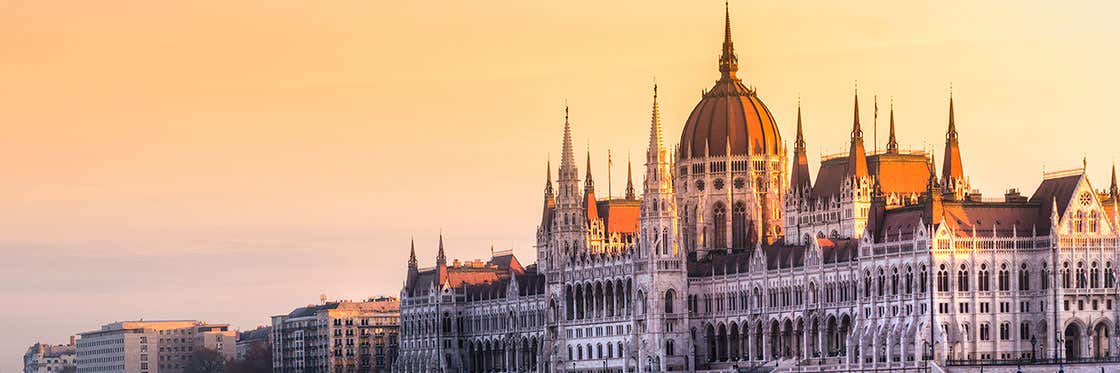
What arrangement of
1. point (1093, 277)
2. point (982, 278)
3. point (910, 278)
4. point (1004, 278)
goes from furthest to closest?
point (1093, 277), point (910, 278), point (1004, 278), point (982, 278)

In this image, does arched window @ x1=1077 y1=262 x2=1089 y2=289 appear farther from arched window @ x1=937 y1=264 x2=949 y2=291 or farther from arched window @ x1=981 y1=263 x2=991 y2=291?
→ arched window @ x1=937 y1=264 x2=949 y2=291

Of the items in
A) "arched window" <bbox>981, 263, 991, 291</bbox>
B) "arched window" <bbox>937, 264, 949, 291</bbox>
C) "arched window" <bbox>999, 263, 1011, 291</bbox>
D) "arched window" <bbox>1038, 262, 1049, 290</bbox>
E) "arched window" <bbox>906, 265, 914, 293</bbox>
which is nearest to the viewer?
"arched window" <bbox>937, 264, 949, 291</bbox>

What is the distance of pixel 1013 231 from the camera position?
653 feet

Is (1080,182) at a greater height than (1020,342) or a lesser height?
greater

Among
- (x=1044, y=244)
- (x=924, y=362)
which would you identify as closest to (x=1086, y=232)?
(x=1044, y=244)

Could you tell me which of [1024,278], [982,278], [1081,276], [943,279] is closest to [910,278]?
[943,279]

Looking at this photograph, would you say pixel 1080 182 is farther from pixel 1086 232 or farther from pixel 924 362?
pixel 924 362

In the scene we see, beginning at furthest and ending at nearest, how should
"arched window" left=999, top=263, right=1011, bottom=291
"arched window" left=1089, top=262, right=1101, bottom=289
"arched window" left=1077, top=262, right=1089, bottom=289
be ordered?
"arched window" left=1089, top=262, right=1101, bottom=289
"arched window" left=1077, top=262, right=1089, bottom=289
"arched window" left=999, top=263, right=1011, bottom=291

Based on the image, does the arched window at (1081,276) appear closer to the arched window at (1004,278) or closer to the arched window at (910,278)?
the arched window at (1004,278)

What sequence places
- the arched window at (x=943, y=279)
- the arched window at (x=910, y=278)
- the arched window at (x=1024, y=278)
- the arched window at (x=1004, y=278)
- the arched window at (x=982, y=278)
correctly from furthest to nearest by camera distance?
the arched window at (x=910, y=278) < the arched window at (x=1024, y=278) < the arched window at (x=1004, y=278) < the arched window at (x=982, y=278) < the arched window at (x=943, y=279)

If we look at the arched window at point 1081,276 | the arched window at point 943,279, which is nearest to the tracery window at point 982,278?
the arched window at point 943,279

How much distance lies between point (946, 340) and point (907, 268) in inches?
284

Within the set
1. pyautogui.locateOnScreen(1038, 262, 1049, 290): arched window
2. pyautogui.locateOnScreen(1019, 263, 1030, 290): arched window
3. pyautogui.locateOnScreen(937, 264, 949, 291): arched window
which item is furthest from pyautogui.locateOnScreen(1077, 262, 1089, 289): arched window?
pyautogui.locateOnScreen(937, 264, 949, 291): arched window

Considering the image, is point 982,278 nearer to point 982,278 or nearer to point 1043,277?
point 982,278
